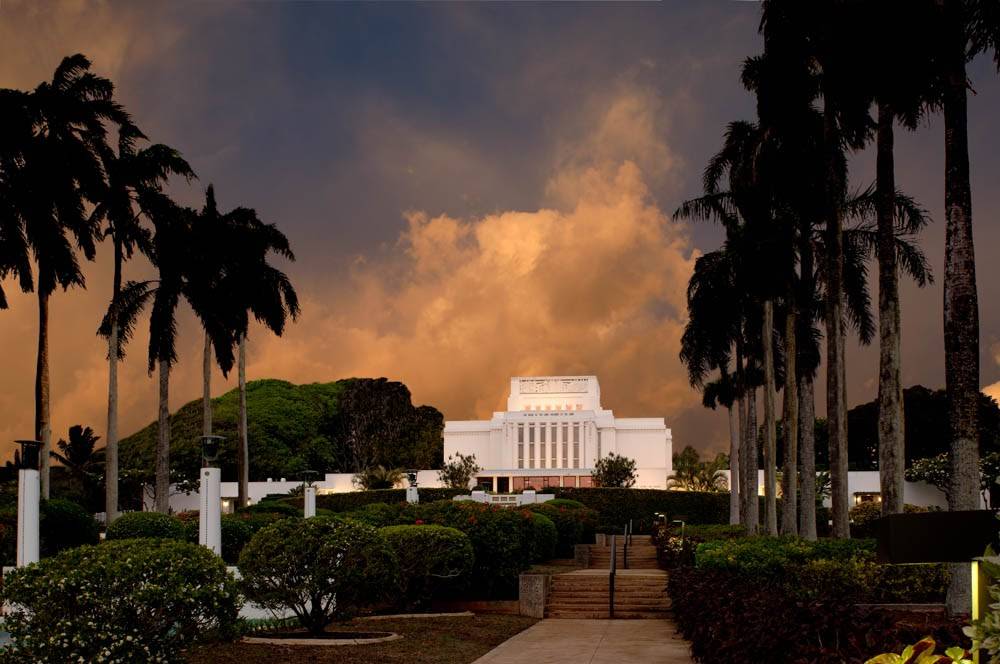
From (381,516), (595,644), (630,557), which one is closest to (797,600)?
(595,644)

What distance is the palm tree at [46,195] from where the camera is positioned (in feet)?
99.3

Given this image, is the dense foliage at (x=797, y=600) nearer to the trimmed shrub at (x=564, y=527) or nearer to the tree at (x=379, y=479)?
the trimmed shrub at (x=564, y=527)

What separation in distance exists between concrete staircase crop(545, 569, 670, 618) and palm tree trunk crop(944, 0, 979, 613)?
8.72 meters

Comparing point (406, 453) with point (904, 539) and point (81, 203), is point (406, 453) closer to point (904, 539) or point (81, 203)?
point (81, 203)

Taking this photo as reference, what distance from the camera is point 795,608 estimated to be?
8.65 metres

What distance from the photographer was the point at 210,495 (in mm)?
20094

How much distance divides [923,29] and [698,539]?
17935mm

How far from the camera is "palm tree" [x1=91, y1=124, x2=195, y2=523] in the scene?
34281 mm

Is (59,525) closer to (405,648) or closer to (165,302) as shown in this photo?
(165,302)

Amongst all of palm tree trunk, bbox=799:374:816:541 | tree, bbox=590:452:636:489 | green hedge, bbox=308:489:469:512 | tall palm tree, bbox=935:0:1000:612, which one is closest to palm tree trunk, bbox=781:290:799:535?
palm tree trunk, bbox=799:374:816:541

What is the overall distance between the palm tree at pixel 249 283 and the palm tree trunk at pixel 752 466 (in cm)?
2084

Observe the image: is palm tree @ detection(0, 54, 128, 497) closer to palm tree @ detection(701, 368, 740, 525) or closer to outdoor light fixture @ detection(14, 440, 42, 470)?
outdoor light fixture @ detection(14, 440, 42, 470)

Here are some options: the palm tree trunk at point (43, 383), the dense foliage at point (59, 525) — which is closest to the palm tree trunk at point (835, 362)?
the dense foliage at point (59, 525)

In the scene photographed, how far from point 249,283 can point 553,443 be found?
55.8 m
